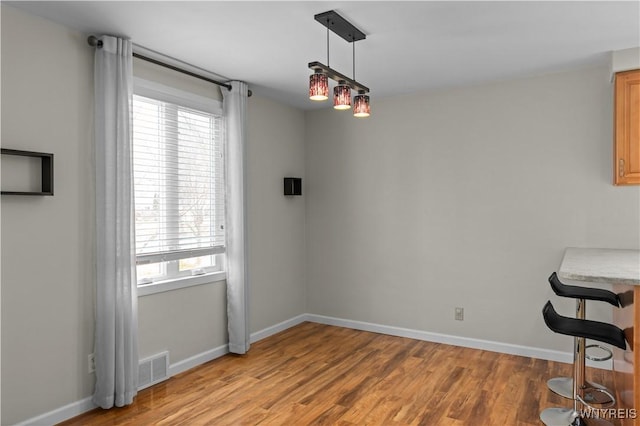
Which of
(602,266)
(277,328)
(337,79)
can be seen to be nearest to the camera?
(602,266)

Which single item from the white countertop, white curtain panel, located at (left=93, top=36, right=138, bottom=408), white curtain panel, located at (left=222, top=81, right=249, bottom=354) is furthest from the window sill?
the white countertop

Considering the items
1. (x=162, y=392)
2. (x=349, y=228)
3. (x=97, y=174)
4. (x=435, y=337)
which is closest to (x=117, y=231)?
(x=97, y=174)

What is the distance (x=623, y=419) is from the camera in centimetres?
246

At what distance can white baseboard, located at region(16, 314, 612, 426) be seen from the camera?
287 cm

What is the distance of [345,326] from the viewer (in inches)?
203

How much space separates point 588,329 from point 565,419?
2.59 feet

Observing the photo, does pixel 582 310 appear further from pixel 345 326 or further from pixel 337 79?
pixel 345 326

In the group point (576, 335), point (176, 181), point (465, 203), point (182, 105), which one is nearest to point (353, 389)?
point (576, 335)

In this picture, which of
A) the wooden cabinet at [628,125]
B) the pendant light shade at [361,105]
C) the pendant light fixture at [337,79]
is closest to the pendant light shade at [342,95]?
the pendant light fixture at [337,79]

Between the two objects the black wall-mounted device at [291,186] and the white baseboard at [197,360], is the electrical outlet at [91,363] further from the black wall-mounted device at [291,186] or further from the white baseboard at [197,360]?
the black wall-mounted device at [291,186]

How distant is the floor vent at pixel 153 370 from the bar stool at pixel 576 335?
9.34 ft

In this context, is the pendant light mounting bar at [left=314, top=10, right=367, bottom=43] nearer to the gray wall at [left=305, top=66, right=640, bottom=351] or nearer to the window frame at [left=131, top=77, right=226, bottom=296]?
the window frame at [left=131, top=77, right=226, bottom=296]

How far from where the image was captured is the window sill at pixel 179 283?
3.45m

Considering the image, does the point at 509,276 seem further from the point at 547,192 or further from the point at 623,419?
the point at 623,419
